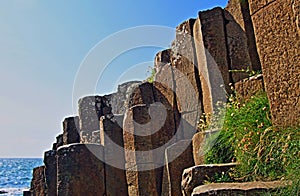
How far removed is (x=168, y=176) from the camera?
4.21 m

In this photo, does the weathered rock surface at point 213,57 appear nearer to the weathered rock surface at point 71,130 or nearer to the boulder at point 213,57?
the boulder at point 213,57

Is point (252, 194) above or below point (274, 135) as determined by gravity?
below

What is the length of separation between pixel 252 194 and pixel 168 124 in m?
2.46

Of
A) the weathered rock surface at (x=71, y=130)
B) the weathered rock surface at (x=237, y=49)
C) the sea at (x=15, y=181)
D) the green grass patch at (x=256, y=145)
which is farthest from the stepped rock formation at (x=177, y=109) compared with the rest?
the sea at (x=15, y=181)

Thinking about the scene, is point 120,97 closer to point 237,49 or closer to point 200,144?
point 237,49

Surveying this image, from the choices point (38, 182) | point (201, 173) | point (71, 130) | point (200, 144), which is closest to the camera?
point (201, 173)

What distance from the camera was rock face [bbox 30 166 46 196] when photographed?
7297 mm

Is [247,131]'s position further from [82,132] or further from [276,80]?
[82,132]

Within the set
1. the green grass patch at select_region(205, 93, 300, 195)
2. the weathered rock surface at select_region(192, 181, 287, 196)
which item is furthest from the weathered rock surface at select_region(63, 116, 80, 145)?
the weathered rock surface at select_region(192, 181, 287, 196)

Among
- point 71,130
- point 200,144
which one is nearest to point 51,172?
point 71,130

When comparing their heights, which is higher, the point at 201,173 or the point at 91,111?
the point at 91,111

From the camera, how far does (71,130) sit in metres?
6.89

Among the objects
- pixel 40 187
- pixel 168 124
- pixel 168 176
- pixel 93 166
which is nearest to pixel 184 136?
pixel 168 124

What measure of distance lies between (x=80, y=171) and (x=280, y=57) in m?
2.94
